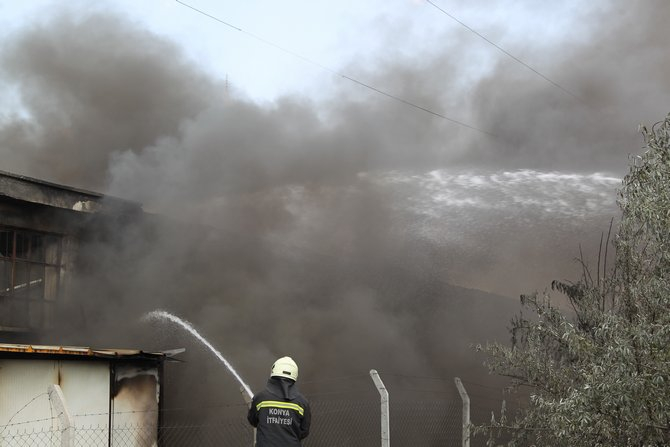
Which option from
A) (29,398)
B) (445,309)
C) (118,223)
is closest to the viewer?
(29,398)

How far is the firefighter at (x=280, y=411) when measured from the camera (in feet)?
17.6

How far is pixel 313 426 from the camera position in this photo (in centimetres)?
1320

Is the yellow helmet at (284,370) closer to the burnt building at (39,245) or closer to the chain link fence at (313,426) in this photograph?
the chain link fence at (313,426)

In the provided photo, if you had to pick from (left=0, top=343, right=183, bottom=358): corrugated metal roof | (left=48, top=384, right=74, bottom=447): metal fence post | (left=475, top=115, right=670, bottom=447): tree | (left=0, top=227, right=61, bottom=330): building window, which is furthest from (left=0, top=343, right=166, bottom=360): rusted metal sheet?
(left=475, top=115, right=670, bottom=447): tree

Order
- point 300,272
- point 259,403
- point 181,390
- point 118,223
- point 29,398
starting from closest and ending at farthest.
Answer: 1. point 259,403
2. point 29,398
3. point 181,390
4. point 118,223
5. point 300,272

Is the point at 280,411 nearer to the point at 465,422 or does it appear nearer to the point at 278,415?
the point at 278,415

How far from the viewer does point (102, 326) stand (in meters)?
12.8

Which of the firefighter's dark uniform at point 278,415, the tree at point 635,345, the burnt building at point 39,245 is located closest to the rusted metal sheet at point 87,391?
the burnt building at point 39,245

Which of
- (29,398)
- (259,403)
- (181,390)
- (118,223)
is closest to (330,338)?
(181,390)

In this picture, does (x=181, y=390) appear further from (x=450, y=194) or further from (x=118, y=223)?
(x=450, y=194)

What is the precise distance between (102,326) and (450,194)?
29.6ft

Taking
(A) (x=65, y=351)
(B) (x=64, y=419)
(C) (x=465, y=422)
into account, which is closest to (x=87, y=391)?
(A) (x=65, y=351)

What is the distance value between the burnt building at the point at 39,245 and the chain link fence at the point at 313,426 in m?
2.65

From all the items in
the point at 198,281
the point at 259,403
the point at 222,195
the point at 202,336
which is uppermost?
the point at 222,195
